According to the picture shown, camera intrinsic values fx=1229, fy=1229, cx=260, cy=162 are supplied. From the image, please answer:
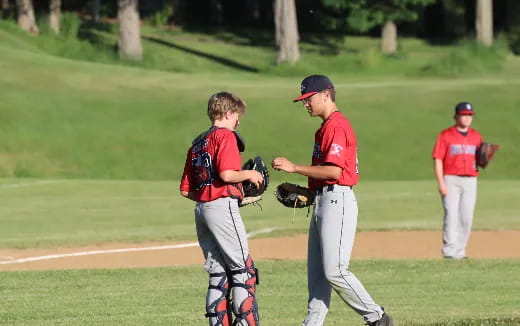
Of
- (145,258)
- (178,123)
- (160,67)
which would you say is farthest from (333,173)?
(160,67)

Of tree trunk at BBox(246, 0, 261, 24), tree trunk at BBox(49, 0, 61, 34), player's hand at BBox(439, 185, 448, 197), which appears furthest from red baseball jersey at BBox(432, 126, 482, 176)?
tree trunk at BBox(246, 0, 261, 24)

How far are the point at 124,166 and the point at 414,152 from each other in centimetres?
774

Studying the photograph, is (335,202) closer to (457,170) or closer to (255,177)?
(255,177)

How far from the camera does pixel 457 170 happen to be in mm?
16203

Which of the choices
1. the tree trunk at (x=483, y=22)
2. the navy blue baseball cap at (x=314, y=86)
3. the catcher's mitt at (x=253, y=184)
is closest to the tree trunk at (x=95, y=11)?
the tree trunk at (x=483, y=22)

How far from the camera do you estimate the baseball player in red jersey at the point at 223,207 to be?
30.2 feet

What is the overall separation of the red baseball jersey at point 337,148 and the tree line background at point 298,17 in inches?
1459

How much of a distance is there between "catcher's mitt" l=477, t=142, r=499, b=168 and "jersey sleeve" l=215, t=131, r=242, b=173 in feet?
24.5

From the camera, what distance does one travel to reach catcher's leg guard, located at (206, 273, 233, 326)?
31.2 feet

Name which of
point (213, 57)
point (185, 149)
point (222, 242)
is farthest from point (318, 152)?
point (213, 57)

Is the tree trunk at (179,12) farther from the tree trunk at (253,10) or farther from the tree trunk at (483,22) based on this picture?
the tree trunk at (483,22)

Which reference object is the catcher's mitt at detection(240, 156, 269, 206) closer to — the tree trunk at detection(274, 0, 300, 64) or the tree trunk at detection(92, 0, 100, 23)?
the tree trunk at detection(274, 0, 300, 64)

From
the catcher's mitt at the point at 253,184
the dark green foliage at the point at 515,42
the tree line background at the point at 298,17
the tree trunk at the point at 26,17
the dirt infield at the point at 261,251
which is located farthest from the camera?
the dark green foliage at the point at 515,42

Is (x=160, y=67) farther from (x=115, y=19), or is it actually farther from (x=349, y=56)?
(x=115, y=19)
